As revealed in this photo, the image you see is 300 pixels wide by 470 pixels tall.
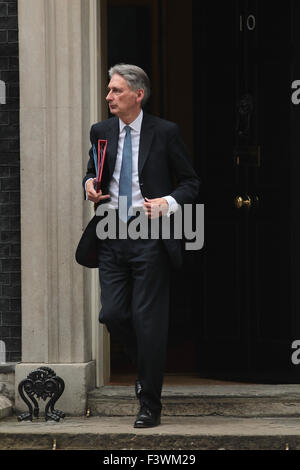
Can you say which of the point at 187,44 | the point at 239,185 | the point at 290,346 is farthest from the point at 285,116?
the point at 187,44

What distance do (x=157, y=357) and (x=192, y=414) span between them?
87cm

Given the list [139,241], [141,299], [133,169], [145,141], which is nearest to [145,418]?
[141,299]

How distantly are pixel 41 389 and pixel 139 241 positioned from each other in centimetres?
125

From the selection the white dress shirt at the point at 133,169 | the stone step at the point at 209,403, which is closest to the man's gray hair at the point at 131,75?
the white dress shirt at the point at 133,169

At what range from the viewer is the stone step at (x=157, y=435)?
6223 mm

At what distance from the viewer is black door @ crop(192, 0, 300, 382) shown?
7.73m

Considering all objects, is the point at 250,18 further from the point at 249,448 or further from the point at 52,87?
the point at 249,448

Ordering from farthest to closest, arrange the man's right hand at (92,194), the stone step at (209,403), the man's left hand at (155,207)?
1. the stone step at (209,403)
2. the man's right hand at (92,194)
3. the man's left hand at (155,207)

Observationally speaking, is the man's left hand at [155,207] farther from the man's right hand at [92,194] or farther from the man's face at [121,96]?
the man's face at [121,96]

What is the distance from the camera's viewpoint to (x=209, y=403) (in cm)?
707

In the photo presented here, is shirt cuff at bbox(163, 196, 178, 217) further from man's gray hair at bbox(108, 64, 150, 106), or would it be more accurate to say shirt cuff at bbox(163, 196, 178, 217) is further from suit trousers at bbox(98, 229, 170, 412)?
man's gray hair at bbox(108, 64, 150, 106)

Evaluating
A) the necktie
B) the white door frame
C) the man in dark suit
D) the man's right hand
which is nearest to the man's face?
the man in dark suit

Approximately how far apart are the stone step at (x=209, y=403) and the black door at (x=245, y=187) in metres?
0.61

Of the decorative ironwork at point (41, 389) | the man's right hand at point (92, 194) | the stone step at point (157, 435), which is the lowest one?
the stone step at point (157, 435)
